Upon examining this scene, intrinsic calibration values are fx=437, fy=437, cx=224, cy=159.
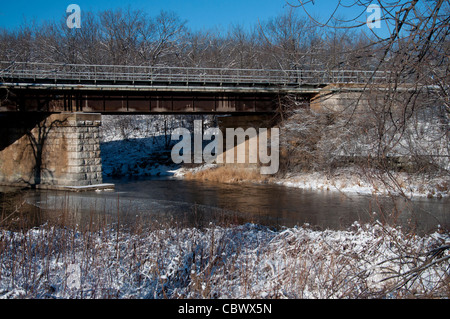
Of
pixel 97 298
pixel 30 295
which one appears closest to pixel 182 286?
pixel 97 298

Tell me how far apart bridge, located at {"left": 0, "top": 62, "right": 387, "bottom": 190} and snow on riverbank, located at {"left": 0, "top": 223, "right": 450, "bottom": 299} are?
1695 cm

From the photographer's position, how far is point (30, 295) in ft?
20.4

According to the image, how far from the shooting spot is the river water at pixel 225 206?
14.6m

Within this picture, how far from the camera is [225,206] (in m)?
19.5

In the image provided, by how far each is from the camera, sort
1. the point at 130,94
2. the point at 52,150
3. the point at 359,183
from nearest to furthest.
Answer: the point at 359,183, the point at 52,150, the point at 130,94

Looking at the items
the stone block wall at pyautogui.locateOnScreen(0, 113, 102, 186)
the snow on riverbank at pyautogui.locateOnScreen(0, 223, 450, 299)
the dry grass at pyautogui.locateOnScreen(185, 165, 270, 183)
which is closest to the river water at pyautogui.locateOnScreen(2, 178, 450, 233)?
the stone block wall at pyautogui.locateOnScreen(0, 113, 102, 186)

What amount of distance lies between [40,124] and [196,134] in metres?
22.4

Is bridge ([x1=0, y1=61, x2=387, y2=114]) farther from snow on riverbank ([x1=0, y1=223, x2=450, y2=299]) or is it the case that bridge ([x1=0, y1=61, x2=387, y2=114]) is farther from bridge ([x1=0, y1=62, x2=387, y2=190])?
snow on riverbank ([x1=0, y1=223, x2=450, y2=299])

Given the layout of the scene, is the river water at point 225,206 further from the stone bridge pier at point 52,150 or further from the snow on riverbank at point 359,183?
the stone bridge pier at point 52,150

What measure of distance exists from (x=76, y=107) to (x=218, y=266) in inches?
841

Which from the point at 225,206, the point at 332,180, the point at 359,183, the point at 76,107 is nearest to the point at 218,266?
the point at 225,206

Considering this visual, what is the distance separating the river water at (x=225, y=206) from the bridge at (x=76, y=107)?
2.40 m

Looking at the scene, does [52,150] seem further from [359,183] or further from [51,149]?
[359,183]
